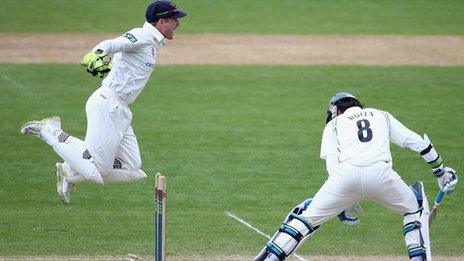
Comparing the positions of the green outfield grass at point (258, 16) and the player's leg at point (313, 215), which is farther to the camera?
the green outfield grass at point (258, 16)

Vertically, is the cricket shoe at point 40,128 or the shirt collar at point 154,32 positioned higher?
the shirt collar at point 154,32

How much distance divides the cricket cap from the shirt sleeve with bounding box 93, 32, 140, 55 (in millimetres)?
385

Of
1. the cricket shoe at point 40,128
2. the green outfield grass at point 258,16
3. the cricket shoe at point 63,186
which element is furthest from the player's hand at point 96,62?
the green outfield grass at point 258,16

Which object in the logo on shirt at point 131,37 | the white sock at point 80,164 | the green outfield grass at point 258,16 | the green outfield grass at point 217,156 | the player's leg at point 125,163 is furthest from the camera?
the green outfield grass at point 258,16

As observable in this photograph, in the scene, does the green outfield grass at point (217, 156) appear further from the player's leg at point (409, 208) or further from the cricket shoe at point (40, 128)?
the player's leg at point (409, 208)

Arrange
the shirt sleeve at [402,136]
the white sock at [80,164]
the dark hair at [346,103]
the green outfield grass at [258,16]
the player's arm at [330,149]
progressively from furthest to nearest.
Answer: the green outfield grass at [258,16] → the white sock at [80,164] → the dark hair at [346,103] → the shirt sleeve at [402,136] → the player's arm at [330,149]

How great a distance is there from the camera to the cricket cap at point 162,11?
1139cm

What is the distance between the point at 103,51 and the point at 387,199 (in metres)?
3.10

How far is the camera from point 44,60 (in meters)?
22.5

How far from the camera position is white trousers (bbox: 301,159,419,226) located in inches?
402

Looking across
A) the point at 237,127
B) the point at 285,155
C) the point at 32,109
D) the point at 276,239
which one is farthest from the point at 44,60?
the point at 276,239

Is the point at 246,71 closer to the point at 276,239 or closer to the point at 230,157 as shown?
the point at 230,157

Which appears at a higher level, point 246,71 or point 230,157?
point 246,71

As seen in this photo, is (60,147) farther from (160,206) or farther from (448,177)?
(448,177)
